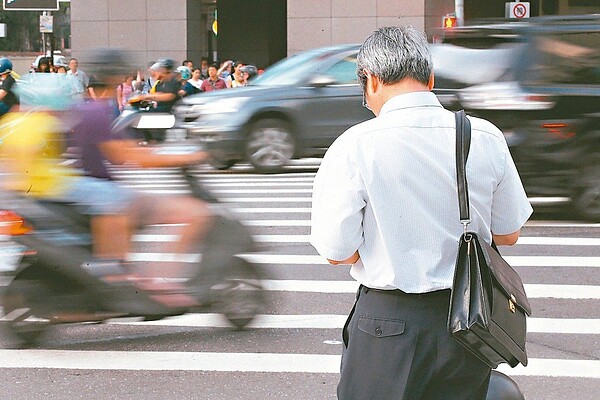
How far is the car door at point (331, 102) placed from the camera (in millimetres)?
16297

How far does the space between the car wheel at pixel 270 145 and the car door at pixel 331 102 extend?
0.98ft

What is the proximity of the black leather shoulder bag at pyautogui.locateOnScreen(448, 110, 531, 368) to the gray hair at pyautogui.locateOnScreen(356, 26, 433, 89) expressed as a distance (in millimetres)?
217

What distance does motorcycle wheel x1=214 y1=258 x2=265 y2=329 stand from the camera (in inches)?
267

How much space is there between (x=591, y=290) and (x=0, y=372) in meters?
4.43

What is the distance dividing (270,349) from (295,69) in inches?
414

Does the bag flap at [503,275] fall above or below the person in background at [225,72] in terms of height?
below

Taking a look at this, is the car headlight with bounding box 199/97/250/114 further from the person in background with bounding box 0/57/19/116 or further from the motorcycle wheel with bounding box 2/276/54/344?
the motorcycle wheel with bounding box 2/276/54/344

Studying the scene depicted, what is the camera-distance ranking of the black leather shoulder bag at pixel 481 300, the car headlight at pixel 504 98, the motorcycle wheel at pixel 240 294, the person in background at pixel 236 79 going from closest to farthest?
the black leather shoulder bag at pixel 481 300
the motorcycle wheel at pixel 240 294
the car headlight at pixel 504 98
the person in background at pixel 236 79

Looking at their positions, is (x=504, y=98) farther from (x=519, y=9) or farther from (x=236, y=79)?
(x=519, y=9)

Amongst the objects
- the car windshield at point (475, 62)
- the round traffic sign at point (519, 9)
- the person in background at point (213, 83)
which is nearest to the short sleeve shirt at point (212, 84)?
the person in background at point (213, 83)

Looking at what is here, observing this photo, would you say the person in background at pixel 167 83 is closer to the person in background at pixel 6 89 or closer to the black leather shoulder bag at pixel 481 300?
the person in background at pixel 6 89

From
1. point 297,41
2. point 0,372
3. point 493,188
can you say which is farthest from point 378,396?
point 297,41

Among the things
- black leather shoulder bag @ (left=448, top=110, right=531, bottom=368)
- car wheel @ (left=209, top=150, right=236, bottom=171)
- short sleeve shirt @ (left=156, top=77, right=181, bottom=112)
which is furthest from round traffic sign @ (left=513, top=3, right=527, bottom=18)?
black leather shoulder bag @ (left=448, top=110, right=531, bottom=368)

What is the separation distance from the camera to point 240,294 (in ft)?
22.5
